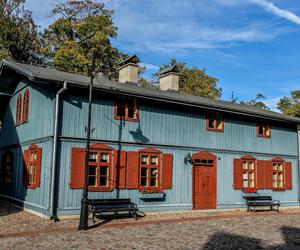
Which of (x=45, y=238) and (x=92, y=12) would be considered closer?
(x=45, y=238)

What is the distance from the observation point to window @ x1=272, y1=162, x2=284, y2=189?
20.4 meters

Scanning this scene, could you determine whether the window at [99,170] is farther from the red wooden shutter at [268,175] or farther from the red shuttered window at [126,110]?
the red wooden shutter at [268,175]

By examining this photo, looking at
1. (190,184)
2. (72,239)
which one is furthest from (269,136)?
(72,239)

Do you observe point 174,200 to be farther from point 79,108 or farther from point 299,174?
point 299,174

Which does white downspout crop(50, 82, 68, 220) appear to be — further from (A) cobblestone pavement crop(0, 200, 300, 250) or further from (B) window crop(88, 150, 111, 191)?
(B) window crop(88, 150, 111, 191)

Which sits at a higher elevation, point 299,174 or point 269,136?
point 269,136

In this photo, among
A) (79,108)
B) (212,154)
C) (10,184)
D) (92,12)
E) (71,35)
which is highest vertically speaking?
(92,12)

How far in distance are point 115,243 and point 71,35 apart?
1113 inches

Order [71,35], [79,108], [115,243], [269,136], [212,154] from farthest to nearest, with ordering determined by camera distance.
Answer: [71,35]
[269,136]
[212,154]
[79,108]
[115,243]

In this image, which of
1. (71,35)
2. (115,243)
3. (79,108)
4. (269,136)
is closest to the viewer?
(115,243)

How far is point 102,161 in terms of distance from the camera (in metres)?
14.9

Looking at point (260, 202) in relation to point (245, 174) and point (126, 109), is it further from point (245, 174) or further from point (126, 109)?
point (126, 109)

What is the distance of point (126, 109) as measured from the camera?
1575 cm

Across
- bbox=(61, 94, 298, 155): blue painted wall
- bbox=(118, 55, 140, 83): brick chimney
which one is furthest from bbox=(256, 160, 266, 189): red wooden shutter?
bbox=(118, 55, 140, 83): brick chimney
